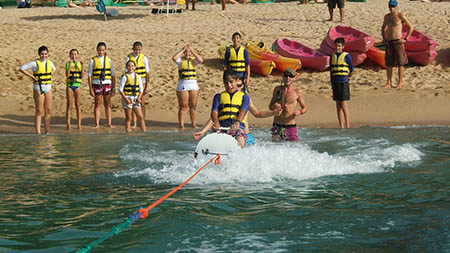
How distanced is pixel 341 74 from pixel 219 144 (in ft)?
16.2

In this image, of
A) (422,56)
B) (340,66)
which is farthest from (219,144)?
(422,56)

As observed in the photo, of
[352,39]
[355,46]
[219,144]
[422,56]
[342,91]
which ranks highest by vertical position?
[352,39]

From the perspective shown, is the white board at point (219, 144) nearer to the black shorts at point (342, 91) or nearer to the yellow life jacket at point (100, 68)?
the black shorts at point (342, 91)

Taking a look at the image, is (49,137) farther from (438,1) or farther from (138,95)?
→ (438,1)

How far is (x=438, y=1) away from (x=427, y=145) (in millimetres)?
17604

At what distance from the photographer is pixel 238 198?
7.35m

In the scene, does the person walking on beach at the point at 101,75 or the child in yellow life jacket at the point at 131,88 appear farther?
the person walking on beach at the point at 101,75

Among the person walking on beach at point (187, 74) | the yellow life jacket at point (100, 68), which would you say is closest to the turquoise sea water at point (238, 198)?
the person walking on beach at point (187, 74)

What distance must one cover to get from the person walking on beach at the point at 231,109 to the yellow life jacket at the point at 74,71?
194 inches

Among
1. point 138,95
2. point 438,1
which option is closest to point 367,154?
point 138,95

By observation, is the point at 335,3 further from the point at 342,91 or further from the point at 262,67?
the point at 342,91

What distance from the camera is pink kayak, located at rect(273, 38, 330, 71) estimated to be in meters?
17.2

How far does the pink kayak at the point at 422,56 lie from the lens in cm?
1720

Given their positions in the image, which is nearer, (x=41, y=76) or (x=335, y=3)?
(x=41, y=76)
